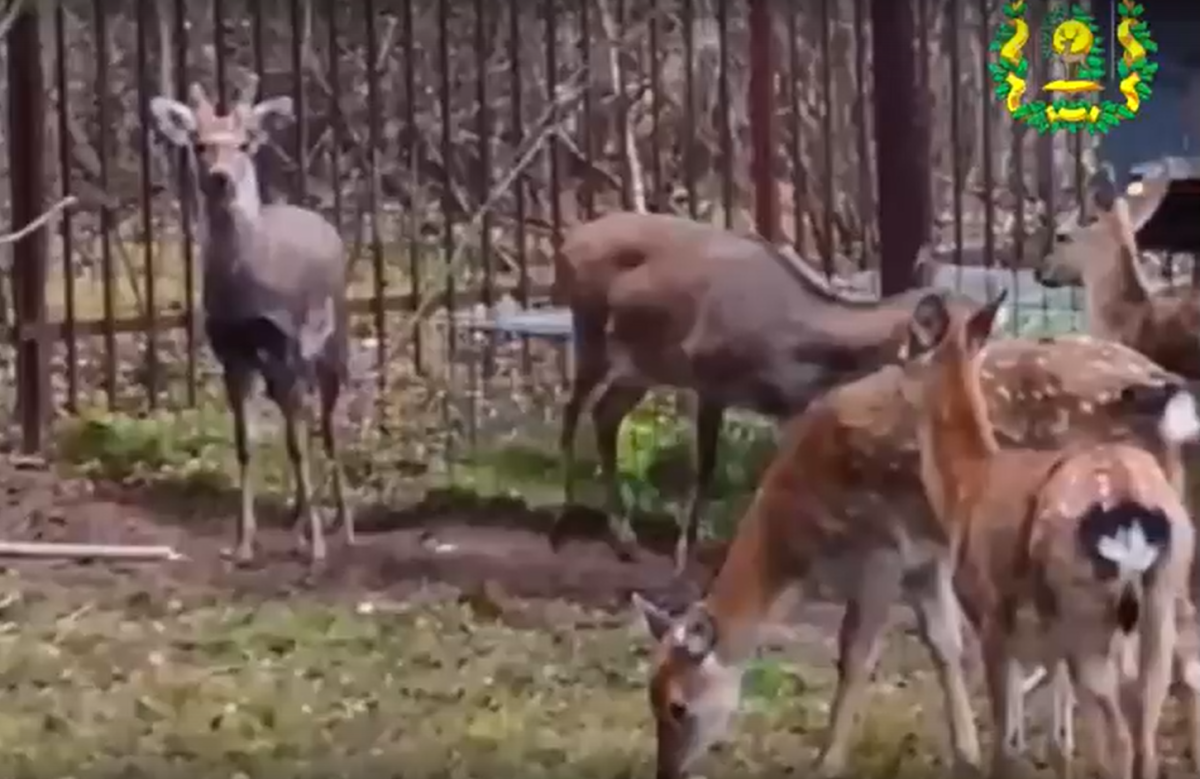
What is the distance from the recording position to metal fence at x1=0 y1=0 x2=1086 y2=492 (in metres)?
2.61

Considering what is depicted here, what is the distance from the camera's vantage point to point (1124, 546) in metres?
2.35

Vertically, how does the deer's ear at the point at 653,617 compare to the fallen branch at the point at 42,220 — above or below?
below

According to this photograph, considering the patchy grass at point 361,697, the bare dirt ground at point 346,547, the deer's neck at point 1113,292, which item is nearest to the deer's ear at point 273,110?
the bare dirt ground at point 346,547

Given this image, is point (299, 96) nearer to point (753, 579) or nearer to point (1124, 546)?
point (753, 579)

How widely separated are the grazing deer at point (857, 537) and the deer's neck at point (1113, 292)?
31 mm

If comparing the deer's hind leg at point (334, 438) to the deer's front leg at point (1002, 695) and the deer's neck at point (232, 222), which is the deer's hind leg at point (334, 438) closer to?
the deer's neck at point (232, 222)

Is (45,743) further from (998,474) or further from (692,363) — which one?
(998,474)

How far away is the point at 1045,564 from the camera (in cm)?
237

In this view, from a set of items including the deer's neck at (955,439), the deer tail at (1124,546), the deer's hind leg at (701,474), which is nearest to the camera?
the deer tail at (1124,546)

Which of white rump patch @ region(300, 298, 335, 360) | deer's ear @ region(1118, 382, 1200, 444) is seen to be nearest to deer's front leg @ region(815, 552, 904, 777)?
deer's ear @ region(1118, 382, 1200, 444)

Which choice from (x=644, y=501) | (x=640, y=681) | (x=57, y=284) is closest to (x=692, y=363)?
(x=644, y=501)

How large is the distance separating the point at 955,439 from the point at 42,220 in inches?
43.8

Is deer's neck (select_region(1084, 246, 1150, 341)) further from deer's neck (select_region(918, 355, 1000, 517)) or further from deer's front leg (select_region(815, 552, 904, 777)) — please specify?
deer's front leg (select_region(815, 552, 904, 777))

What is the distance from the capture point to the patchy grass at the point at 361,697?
2.53 metres
